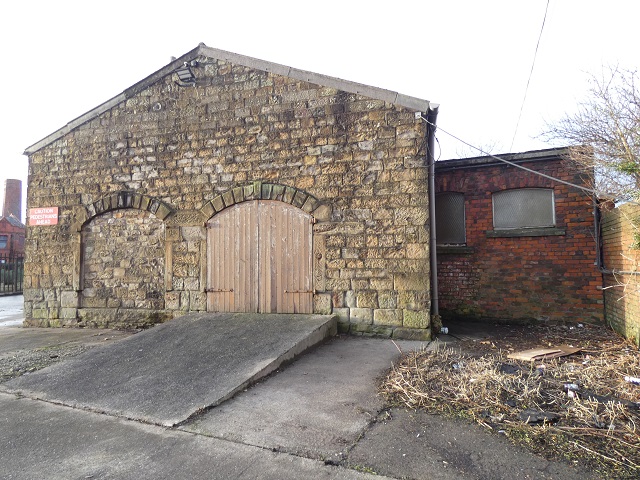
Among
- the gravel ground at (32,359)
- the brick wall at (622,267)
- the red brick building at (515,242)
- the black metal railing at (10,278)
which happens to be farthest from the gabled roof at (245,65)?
the black metal railing at (10,278)

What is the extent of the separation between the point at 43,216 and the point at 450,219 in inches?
364

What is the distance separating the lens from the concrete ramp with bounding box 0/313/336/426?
12.6 feet

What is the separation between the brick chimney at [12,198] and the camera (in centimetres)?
3103

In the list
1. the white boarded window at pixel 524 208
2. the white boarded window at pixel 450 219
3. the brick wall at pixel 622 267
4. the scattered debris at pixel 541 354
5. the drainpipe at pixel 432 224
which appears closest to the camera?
the scattered debris at pixel 541 354

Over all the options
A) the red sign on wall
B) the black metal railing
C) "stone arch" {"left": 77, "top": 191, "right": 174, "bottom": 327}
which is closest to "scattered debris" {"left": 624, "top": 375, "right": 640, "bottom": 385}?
"stone arch" {"left": 77, "top": 191, "right": 174, "bottom": 327}

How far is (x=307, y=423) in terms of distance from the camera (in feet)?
10.8

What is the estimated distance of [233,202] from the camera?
7188 mm

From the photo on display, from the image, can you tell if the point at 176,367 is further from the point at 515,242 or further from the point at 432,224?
the point at 515,242

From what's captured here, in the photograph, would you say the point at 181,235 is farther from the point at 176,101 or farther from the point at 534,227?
the point at 534,227

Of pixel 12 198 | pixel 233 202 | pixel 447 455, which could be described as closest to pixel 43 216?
pixel 233 202

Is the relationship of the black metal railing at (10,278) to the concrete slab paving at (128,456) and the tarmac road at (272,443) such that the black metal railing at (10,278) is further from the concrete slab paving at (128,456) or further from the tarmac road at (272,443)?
the concrete slab paving at (128,456)

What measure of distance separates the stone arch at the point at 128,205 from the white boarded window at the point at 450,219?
232 inches

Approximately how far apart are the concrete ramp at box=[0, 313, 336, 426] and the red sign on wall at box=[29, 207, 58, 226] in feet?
13.9

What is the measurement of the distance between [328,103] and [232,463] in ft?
19.1
